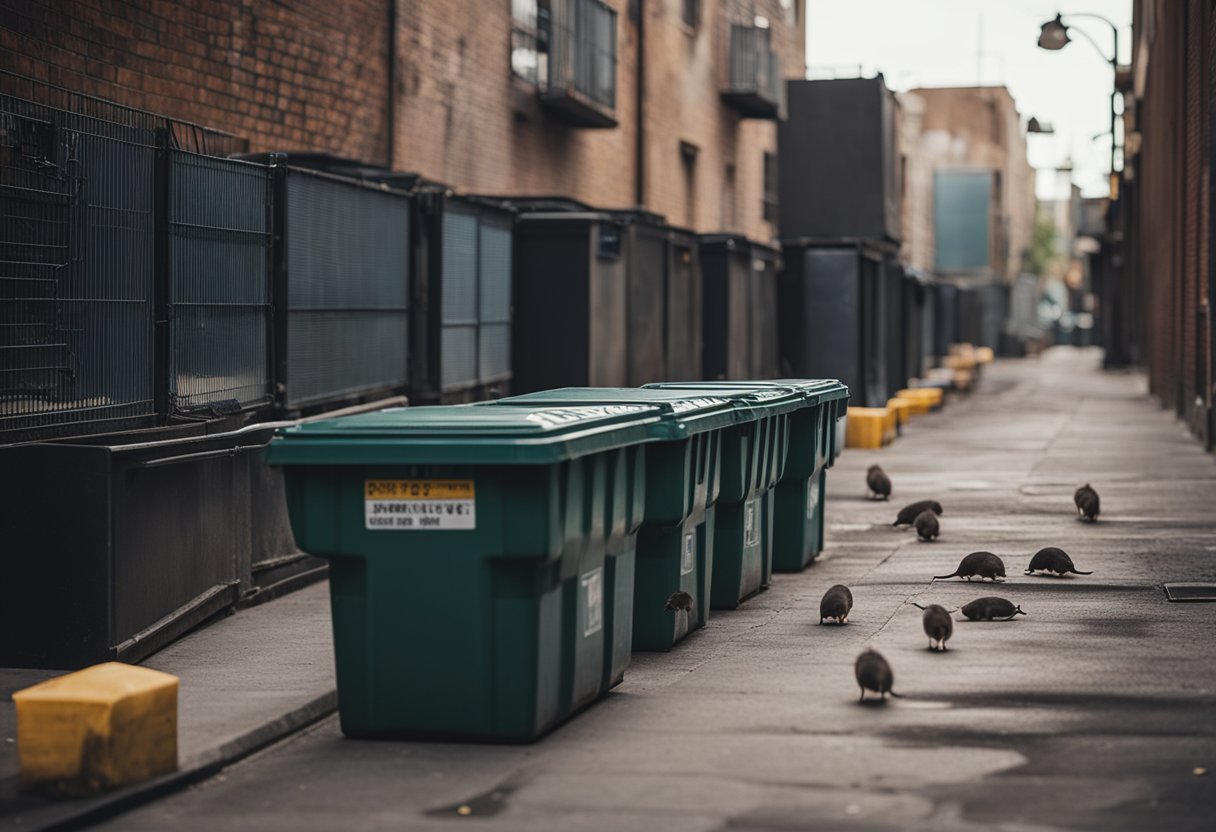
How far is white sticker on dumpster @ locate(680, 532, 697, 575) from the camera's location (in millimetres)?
10500

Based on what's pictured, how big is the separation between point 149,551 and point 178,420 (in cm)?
166

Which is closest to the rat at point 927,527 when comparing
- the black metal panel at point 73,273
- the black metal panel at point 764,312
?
the black metal panel at point 73,273

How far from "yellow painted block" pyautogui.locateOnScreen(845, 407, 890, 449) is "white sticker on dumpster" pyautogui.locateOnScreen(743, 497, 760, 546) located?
47.7 ft

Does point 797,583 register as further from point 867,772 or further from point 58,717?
point 58,717

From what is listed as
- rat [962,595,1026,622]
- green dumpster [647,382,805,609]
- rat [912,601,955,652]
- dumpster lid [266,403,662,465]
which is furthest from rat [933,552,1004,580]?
dumpster lid [266,403,662,465]

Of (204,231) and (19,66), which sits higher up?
(19,66)

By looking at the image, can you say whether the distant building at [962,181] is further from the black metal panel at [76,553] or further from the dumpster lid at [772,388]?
the black metal panel at [76,553]

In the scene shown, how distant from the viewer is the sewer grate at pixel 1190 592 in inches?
473

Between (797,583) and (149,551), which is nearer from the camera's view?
(149,551)

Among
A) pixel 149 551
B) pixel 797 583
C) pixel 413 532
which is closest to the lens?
pixel 413 532

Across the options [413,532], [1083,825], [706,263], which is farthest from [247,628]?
[706,263]

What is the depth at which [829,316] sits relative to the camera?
2953 centimetres

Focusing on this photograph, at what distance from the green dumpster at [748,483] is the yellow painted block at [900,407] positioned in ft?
54.4

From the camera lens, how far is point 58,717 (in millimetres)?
7055
